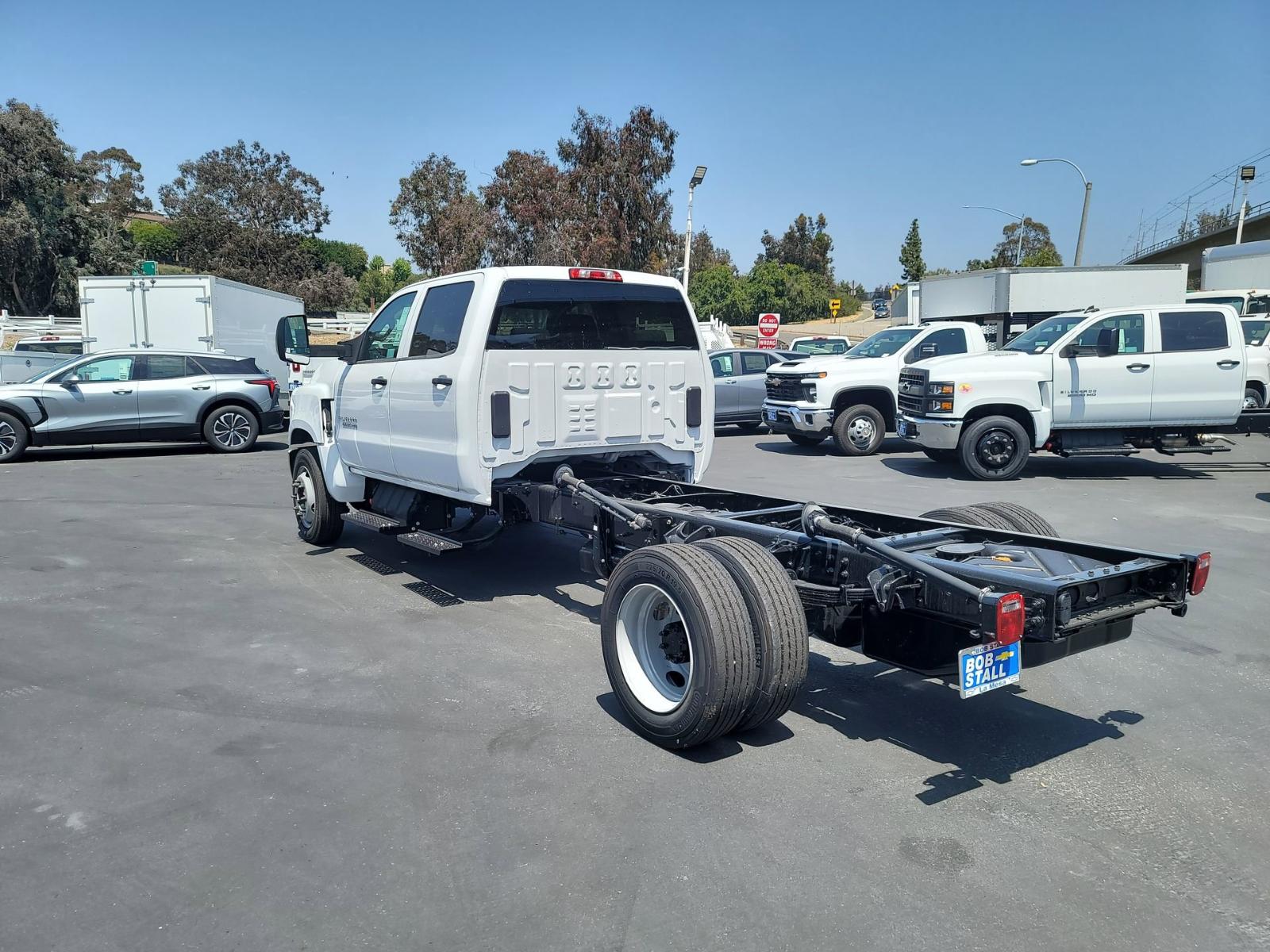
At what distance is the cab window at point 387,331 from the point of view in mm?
7027

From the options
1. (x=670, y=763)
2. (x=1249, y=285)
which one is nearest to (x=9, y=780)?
(x=670, y=763)

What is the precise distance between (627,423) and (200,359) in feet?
37.6

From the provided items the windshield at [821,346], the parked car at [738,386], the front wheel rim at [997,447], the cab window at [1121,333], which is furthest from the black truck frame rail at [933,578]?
the windshield at [821,346]

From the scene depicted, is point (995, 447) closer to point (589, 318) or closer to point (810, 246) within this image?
point (589, 318)

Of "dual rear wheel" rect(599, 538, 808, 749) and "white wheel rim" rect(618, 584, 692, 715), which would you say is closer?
"dual rear wheel" rect(599, 538, 808, 749)

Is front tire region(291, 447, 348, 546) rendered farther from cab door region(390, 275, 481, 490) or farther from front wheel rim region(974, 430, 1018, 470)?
front wheel rim region(974, 430, 1018, 470)

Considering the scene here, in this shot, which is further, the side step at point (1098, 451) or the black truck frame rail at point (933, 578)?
the side step at point (1098, 451)

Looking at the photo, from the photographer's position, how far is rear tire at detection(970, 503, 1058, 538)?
5.02 m

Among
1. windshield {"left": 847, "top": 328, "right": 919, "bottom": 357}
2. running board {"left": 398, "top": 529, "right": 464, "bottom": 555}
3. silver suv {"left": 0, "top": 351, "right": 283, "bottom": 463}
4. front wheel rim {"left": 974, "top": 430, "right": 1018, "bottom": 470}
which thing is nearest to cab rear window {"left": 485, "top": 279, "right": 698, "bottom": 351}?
running board {"left": 398, "top": 529, "right": 464, "bottom": 555}

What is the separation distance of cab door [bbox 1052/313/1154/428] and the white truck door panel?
0.16 metres

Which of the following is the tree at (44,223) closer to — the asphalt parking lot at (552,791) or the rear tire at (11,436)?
the rear tire at (11,436)

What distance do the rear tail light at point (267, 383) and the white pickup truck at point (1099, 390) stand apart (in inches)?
426

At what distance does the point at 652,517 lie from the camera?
5348 mm

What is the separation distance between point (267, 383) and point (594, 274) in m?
11.2
